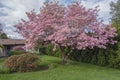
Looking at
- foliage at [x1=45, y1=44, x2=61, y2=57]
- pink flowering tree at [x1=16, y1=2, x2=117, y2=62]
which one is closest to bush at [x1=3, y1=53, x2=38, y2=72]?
pink flowering tree at [x1=16, y1=2, x2=117, y2=62]

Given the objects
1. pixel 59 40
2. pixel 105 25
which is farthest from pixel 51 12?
pixel 105 25

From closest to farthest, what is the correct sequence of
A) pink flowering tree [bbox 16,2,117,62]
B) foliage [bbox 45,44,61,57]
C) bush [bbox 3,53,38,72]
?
1. bush [bbox 3,53,38,72]
2. pink flowering tree [bbox 16,2,117,62]
3. foliage [bbox 45,44,61,57]

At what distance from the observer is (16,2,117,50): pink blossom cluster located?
1528 centimetres

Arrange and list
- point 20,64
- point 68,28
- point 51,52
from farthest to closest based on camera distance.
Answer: point 51,52, point 68,28, point 20,64

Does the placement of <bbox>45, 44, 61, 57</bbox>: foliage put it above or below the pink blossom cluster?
below

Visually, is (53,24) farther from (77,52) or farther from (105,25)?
(77,52)

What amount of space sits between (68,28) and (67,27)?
117mm

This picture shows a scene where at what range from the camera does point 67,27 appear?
1522 cm

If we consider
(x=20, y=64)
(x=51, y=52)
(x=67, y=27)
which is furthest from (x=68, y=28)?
(x=51, y=52)

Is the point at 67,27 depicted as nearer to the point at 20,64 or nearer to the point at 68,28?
the point at 68,28

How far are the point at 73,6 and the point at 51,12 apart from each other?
2001mm

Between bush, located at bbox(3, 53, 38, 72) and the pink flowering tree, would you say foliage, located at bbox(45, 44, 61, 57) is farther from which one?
bush, located at bbox(3, 53, 38, 72)

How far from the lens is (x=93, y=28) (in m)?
15.9

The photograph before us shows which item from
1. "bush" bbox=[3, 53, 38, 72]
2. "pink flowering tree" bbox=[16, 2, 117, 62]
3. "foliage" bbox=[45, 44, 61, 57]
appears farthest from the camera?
"foliage" bbox=[45, 44, 61, 57]
